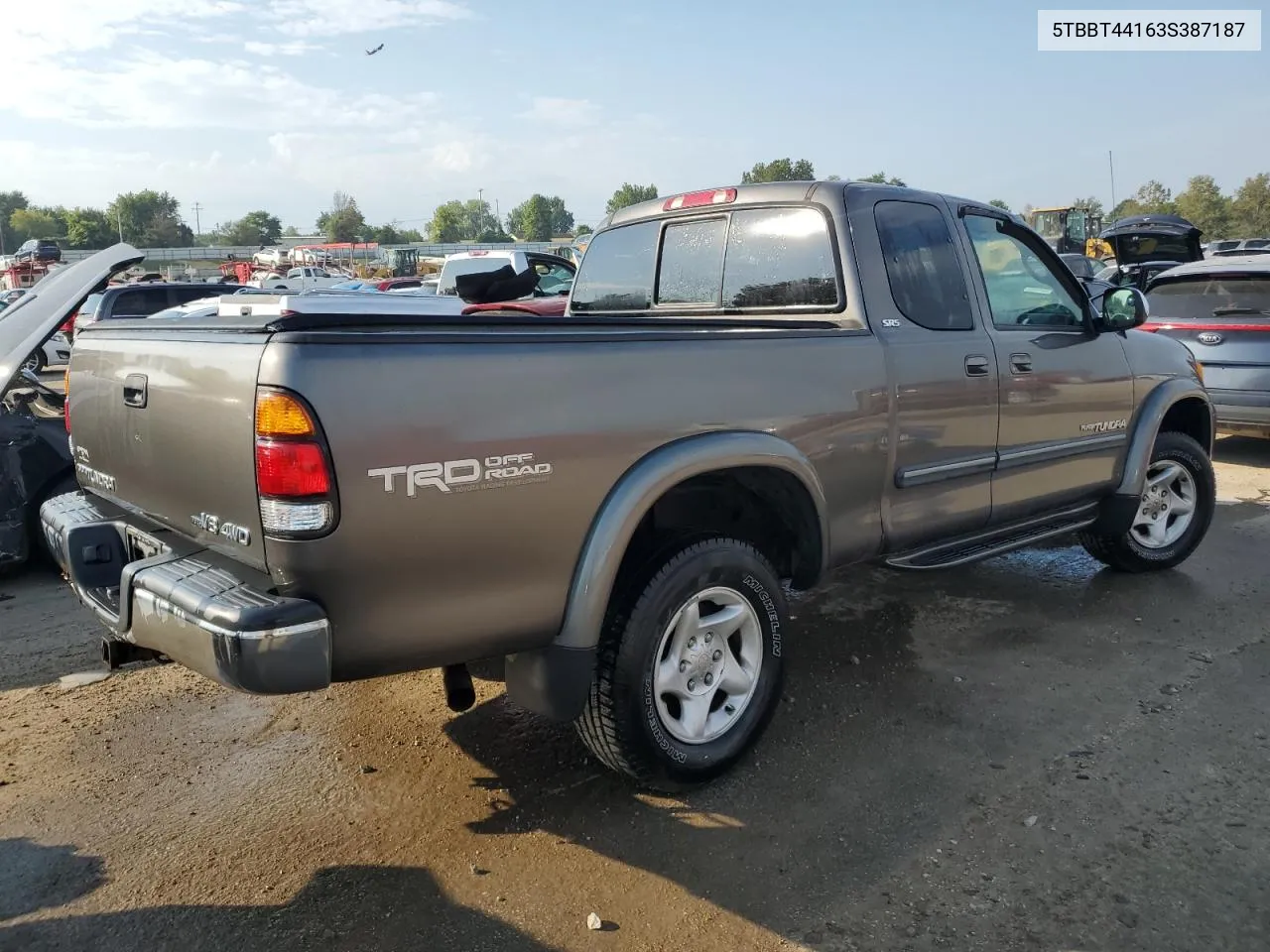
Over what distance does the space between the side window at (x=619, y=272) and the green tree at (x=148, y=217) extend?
122510 millimetres

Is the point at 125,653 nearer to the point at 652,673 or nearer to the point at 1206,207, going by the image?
the point at 652,673

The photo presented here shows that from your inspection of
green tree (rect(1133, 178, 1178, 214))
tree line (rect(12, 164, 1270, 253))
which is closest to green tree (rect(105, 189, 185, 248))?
tree line (rect(12, 164, 1270, 253))

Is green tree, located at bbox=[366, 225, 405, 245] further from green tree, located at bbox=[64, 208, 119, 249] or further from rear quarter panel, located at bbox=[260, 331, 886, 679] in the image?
rear quarter panel, located at bbox=[260, 331, 886, 679]

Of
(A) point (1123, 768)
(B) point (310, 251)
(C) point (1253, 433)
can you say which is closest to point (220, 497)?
(A) point (1123, 768)

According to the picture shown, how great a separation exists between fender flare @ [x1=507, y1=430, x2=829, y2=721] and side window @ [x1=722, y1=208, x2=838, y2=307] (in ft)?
3.92

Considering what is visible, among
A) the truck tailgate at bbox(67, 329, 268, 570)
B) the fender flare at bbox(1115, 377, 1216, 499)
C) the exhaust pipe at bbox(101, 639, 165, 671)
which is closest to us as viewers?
the truck tailgate at bbox(67, 329, 268, 570)

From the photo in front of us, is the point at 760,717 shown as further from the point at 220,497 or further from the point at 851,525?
the point at 220,497

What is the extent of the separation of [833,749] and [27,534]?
4.68 m

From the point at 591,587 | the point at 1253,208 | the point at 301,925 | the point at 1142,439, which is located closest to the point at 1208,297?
the point at 1142,439

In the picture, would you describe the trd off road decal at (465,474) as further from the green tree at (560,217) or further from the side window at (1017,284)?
the green tree at (560,217)

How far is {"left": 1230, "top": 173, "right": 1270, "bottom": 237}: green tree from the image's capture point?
5578cm

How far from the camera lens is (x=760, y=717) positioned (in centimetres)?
328

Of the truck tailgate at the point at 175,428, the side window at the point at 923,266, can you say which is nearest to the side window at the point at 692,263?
the side window at the point at 923,266

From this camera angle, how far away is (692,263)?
14.0 feet
